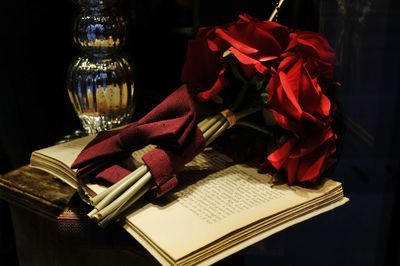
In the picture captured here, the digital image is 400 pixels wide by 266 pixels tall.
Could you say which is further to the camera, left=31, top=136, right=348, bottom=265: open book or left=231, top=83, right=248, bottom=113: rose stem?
left=231, top=83, right=248, bottom=113: rose stem

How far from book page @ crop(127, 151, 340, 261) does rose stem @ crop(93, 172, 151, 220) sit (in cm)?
2

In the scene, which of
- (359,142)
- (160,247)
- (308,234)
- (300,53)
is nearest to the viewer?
(160,247)

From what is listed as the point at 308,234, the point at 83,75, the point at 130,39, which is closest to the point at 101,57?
the point at 83,75

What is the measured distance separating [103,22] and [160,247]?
418mm

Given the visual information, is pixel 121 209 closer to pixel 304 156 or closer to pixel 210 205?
pixel 210 205

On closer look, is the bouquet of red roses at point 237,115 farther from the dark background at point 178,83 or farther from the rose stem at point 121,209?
the dark background at point 178,83

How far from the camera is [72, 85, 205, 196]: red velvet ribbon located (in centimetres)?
58

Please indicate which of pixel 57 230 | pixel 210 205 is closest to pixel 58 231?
pixel 57 230

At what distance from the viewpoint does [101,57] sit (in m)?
0.82

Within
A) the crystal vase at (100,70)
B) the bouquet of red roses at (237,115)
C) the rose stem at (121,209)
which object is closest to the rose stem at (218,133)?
the bouquet of red roses at (237,115)

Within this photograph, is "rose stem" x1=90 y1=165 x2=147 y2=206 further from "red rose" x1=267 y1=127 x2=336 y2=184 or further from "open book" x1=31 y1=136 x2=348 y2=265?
"red rose" x1=267 y1=127 x2=336 y2=184

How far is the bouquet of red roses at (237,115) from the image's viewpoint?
57 cm

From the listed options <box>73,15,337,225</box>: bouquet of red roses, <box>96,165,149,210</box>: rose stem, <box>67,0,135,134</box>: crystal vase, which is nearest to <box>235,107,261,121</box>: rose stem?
<box>73,15,337,225</box>: bouquet of red roses

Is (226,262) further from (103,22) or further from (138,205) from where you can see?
(103,22)
